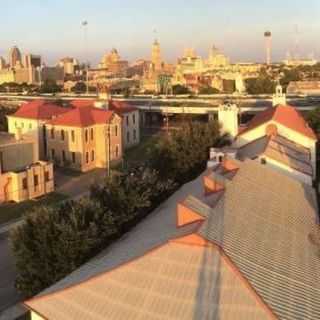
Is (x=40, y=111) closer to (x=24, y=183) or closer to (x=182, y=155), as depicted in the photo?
(x=24, y=183)

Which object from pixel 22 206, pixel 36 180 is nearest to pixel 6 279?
pixel 22 206

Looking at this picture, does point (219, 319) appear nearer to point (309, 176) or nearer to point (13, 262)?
point (13, 262)

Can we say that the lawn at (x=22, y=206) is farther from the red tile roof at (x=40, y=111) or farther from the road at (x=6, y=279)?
the red tile roof at (x=40, y=111)

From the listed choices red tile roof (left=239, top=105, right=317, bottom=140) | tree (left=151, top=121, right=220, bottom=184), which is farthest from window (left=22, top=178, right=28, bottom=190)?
red tile roof (left=239, top=105, right=317, bottom=140)

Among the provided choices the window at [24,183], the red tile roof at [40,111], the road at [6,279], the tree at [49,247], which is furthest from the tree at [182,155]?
the red tile roof at [40,111]

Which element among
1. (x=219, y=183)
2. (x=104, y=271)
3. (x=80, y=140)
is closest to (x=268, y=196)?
(x=219, y=183)

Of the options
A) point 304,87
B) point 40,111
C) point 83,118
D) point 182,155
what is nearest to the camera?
point 182,155
